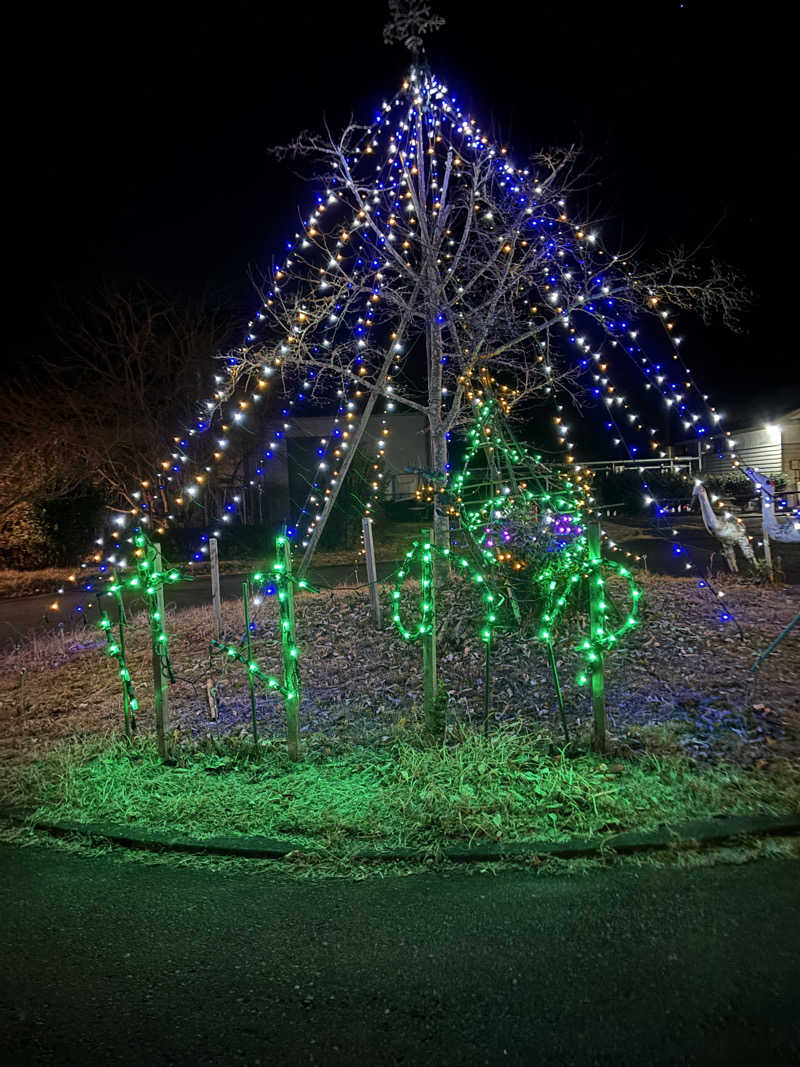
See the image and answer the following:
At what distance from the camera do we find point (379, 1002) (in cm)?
290

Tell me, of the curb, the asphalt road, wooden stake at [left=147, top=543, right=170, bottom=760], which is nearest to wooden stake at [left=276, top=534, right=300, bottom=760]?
wooden stake at [left=147, top=543, right=170, bottom=760]

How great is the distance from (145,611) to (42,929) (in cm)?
900

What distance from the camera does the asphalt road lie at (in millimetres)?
2658

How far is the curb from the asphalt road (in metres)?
0.20

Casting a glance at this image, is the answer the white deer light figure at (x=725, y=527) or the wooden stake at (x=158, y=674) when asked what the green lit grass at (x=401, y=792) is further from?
the white deer light figure at (x=725, y=527)

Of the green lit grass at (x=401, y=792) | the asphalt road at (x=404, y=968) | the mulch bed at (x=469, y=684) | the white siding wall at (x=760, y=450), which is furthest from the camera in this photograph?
the white siding wall at (x=760, y=450)

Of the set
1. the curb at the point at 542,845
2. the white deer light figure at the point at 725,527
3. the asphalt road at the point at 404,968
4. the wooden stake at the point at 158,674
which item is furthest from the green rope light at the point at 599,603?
the white deer light figure at the point at 725,527

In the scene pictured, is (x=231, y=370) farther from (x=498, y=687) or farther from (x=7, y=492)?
(x=7, y=492)

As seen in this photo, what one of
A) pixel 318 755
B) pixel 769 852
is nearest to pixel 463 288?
pixel 318 755

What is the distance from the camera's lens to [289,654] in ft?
17.7

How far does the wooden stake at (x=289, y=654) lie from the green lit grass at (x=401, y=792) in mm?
215

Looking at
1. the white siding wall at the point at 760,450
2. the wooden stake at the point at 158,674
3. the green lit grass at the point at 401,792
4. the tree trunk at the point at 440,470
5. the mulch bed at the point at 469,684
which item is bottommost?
the green lit grass at the point at 401,792

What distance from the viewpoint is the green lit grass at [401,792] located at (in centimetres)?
428

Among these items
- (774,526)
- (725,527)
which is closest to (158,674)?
(725,527)
